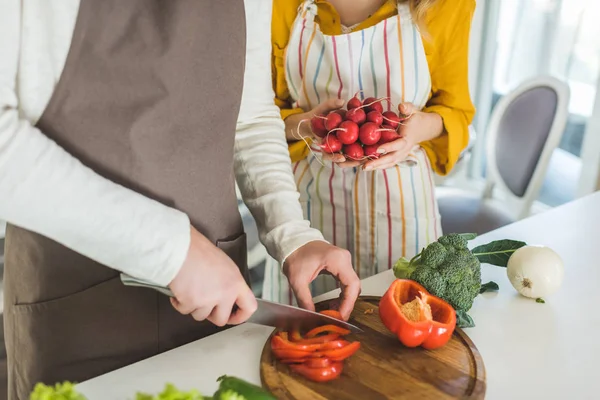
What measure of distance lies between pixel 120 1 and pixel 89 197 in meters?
0.26

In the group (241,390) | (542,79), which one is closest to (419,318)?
(241,390)

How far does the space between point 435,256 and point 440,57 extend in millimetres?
591

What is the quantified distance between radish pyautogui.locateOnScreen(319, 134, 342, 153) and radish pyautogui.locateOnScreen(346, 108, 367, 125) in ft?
0.17

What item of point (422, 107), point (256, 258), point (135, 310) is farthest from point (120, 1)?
point (256, 258)

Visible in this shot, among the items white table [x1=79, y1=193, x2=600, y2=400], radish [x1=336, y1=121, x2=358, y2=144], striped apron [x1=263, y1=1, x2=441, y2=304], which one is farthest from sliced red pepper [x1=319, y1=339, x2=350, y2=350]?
striped apron [x1=263, y1=1, x2=441, y2=304]

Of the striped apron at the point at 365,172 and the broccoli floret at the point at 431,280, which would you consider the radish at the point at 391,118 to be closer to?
the striped apron at the point at 365,172

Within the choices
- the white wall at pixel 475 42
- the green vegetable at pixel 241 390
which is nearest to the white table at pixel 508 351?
the green vegetable at pixel 241 390

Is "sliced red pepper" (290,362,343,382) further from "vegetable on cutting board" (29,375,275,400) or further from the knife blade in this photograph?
"vegetable on cutting board" (29,375,275,400)

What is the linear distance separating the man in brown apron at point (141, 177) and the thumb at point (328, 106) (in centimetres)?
38

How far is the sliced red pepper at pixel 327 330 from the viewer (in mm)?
953

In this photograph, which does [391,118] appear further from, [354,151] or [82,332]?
[82,332]

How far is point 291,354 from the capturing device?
0.90 m

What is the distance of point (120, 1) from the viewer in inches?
32.0

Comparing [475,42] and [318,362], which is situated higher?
[475,42]
